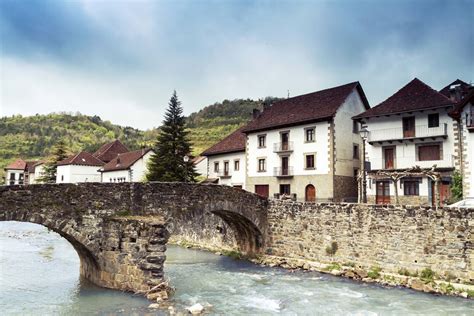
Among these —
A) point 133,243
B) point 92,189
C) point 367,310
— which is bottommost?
point 367,310

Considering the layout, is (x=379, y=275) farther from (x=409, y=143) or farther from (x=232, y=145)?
(x=232, y=145)

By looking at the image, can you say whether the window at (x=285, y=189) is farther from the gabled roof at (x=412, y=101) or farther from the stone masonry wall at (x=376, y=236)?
the stone masonry wall at (x=376, y=236)

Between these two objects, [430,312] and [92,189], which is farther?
[92,189]

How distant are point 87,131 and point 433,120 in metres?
111

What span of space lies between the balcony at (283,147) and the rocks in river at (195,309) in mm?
18347

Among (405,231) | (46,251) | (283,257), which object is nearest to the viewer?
(405,231)

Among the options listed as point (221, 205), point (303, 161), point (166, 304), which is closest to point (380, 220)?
point (221, 205)

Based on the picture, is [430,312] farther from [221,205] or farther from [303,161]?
[303,161]

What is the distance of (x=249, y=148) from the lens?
33.0 meters

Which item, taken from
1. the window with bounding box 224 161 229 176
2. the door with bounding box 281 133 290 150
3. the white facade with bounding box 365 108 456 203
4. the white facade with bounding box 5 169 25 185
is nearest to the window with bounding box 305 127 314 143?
the door with bounding box 281 133 290 150

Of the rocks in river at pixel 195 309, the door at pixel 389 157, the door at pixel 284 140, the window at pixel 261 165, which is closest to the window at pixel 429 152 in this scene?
the door at pixel 389 157

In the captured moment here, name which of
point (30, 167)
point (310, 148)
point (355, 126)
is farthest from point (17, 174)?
point (355, 126)

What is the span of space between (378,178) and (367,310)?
14012mm

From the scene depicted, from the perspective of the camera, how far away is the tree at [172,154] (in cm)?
3206
